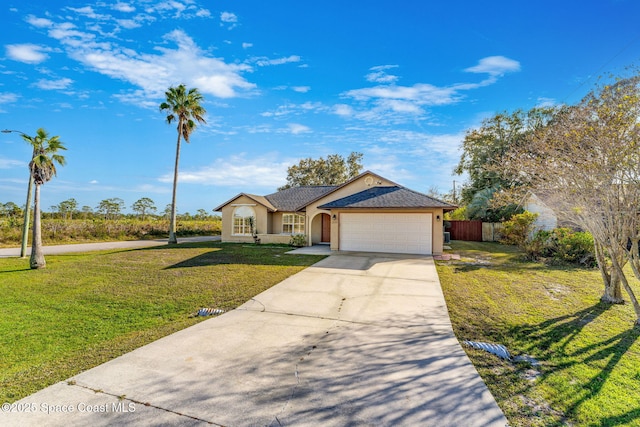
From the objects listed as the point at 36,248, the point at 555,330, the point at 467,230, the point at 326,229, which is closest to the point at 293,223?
the point at 326,229

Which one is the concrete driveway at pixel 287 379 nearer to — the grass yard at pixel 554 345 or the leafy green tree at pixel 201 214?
the grass yard at pixel 554 345

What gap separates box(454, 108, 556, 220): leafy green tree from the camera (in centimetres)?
2833

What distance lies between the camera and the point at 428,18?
11.6 m

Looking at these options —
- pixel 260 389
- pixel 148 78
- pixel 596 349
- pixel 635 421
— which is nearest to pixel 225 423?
pixel 260 389

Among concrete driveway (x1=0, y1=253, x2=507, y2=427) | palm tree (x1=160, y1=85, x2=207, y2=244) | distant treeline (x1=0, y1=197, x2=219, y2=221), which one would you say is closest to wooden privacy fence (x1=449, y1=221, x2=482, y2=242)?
A: concrete driveway (x1=0, y1=253, x2=507, y2=427)

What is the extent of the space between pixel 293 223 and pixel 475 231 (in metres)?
15.8

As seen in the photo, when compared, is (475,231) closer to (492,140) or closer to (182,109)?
(492,140)

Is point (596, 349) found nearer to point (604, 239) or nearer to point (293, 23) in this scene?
point (604, 239)

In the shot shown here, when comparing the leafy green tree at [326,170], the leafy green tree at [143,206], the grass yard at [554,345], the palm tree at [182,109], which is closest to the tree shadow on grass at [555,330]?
the grass yard at [554,345]

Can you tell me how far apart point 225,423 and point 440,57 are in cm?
1617

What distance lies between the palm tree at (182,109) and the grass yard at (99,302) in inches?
429

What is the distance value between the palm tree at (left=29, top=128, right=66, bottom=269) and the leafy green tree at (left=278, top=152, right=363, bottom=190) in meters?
30.6

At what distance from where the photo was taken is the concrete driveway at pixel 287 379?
298cm

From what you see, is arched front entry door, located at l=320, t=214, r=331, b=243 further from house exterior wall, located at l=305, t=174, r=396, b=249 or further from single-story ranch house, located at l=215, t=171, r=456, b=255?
house exterior wall, located at l=305, t=174, r=396, b=249
